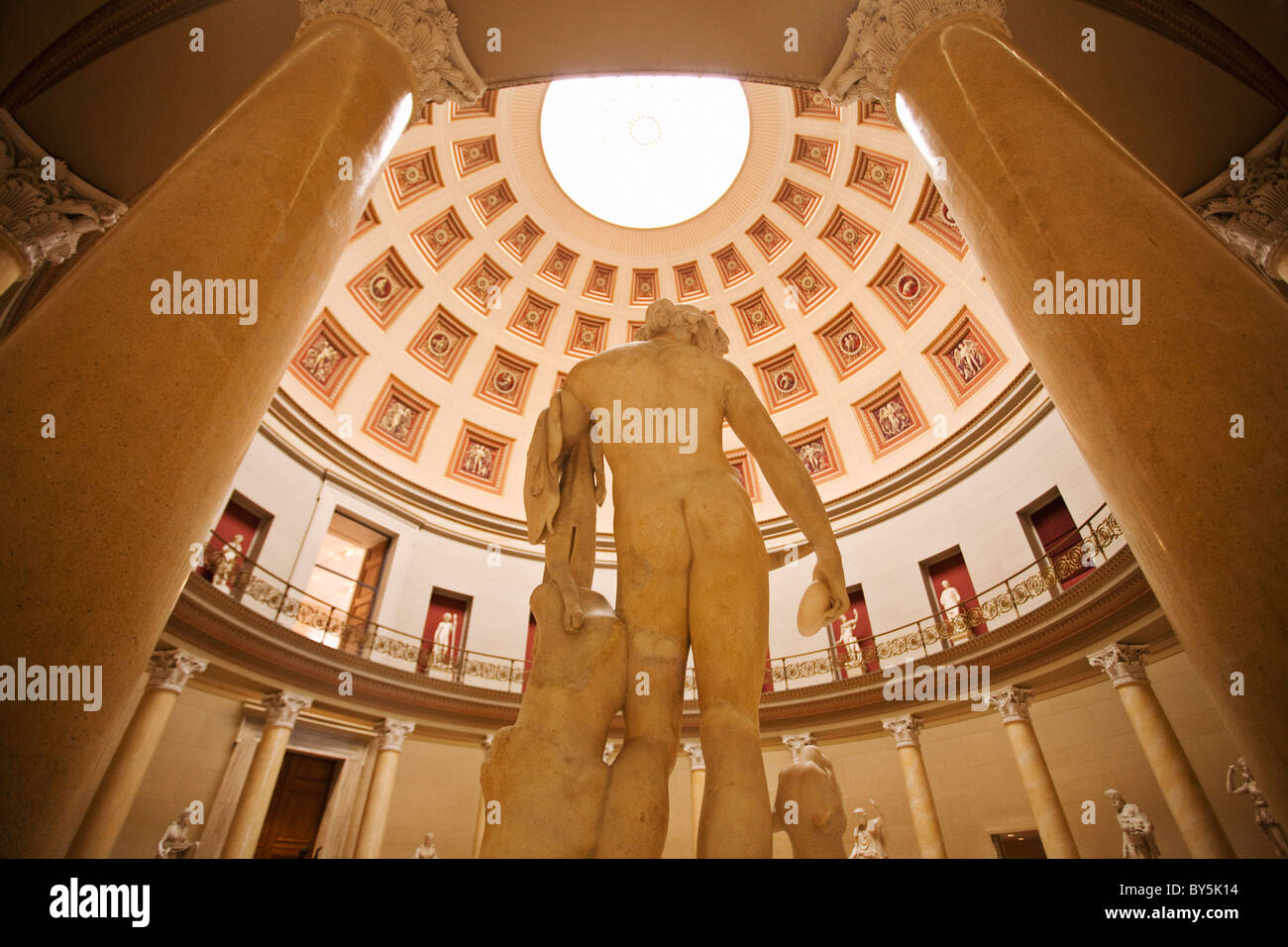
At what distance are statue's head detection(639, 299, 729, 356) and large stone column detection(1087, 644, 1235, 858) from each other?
908cm

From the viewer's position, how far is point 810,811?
3.10 meters

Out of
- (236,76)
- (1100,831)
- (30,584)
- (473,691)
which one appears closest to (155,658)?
(473,691)

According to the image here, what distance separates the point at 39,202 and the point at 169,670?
21.0 ft

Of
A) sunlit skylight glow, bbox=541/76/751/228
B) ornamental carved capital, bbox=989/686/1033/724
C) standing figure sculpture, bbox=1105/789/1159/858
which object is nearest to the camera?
standing figure sculpture, bbox=1105/789/1159/858

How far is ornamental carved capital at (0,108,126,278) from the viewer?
5148 mm

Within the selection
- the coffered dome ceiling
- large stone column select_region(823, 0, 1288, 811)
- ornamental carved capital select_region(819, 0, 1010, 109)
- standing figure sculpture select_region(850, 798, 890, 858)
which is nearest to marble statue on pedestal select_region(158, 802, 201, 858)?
the coffered dome ceiling

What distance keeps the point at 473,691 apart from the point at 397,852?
2.97 m

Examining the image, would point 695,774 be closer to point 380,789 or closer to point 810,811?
point 380,789

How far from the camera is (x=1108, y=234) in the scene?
8.04 feet

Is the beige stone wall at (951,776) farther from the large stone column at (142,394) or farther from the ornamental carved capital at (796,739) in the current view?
the large stone column at (142,394)

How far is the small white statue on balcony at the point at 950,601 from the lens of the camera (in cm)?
1256

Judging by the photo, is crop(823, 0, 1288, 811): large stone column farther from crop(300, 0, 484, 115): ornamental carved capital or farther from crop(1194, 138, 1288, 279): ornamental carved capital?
crop(1194, 138, 1288, 279): ornamental carved capital

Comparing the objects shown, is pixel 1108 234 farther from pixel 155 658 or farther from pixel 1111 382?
pixel 155 658

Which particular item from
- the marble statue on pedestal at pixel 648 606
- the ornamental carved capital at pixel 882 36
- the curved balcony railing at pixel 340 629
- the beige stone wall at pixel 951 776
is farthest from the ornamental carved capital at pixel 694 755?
the ornamental carved capital at pixel 882 36
